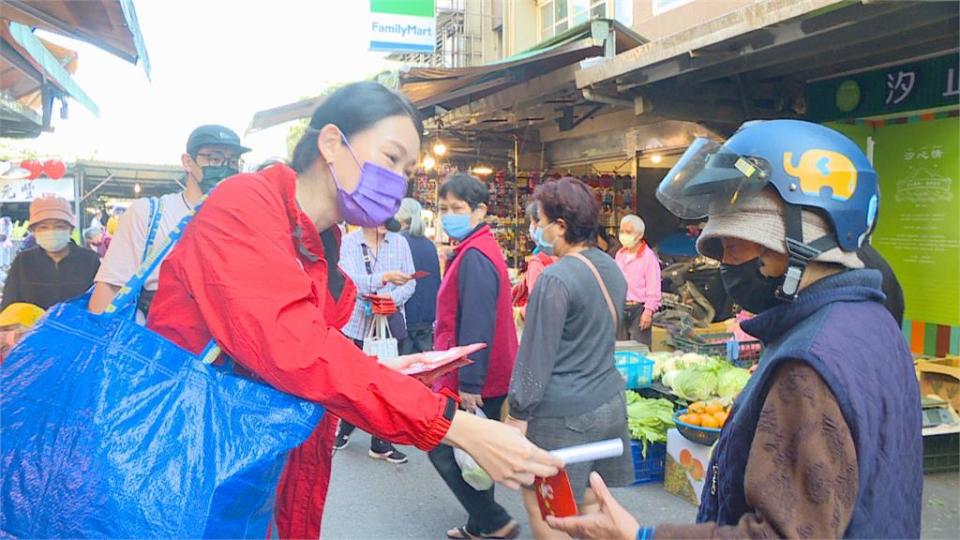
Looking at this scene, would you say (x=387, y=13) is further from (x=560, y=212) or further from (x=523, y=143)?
(x=560, y=212)

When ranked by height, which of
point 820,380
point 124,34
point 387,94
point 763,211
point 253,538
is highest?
point 124,34

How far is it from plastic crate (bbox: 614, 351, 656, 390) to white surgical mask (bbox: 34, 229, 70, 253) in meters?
4.68

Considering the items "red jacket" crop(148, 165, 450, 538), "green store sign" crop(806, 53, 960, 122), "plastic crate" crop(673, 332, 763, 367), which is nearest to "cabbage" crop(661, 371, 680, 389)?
"plastic crate" crop(673, 332, 763, 367)

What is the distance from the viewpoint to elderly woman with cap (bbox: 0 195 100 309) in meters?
5.04

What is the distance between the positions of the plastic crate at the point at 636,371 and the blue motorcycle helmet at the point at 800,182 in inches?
174

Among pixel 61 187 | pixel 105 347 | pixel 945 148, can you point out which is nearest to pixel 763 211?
pixel 105 347

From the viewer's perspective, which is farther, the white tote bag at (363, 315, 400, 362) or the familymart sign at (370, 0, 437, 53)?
the familymart sign at (370, 0, 437, 53)

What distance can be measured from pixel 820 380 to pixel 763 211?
45 cm

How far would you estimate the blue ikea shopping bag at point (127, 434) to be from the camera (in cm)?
125

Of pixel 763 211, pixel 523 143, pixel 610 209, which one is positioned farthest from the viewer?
pixel 523 143

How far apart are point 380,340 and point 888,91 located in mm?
5116

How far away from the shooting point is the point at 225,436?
1284 mm

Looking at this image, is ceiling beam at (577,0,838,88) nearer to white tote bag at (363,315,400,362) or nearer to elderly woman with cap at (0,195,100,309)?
white tote bag at (363,315,400,362)

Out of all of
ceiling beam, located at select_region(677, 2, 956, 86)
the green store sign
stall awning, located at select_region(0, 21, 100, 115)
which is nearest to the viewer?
ceiling beam, located at select_region(677, 2, 956, 86)
